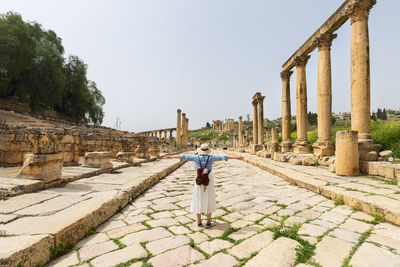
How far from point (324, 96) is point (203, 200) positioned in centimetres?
880

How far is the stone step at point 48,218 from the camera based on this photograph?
196 centimetres

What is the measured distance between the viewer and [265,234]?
2686mm

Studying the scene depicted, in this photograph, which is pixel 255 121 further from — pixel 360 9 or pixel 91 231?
pixel 91 231

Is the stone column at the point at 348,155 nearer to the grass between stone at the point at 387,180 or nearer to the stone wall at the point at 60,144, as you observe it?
the grass between stone at the point at 387,180

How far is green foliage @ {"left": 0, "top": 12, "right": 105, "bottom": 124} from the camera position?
2320 cm

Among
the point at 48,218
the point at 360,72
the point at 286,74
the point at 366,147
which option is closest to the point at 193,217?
the point at 48,218

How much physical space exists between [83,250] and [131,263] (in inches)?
26.6

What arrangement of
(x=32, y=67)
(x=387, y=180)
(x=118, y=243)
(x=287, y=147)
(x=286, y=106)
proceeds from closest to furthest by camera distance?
(x=118, y=243)
(x=387, y=180)
(x=287, y=147)
(x=286, y=106)
(x=32, y=67)

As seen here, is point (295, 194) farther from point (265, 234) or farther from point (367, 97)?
point (367, 97)

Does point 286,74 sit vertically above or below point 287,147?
above

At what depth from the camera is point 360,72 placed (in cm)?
719

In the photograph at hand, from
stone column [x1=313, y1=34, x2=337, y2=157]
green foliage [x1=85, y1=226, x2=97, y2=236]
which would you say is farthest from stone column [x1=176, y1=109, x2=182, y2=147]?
green foliage [x1=85, y1=226, x2=97, y2=236]

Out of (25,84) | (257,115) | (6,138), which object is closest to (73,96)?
(25,84)

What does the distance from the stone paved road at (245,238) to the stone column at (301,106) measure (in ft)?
25.5
